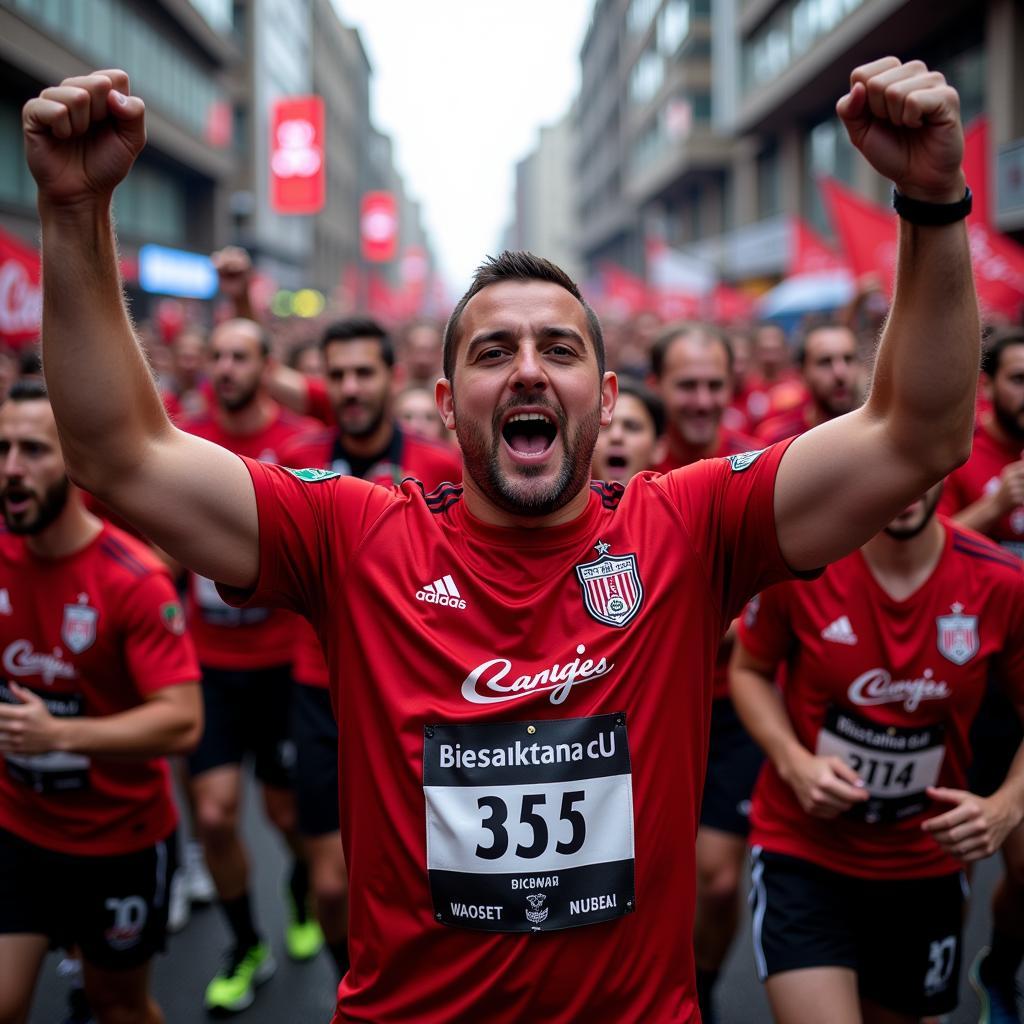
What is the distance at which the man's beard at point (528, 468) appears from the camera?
2096 millimetres

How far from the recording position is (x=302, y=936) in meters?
4.67

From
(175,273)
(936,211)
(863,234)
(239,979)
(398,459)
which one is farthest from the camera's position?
(175,273)

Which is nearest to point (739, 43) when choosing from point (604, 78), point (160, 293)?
point (160, 293)

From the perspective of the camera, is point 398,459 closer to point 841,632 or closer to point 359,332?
point 359,332

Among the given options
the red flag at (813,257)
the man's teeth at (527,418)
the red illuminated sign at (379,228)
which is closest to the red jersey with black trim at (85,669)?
the man's teeth at (527,418)

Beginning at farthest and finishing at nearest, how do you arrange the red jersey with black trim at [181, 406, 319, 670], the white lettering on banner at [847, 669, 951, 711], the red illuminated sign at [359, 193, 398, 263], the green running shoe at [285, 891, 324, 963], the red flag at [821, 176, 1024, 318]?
the red illuminated sign at [359, 193, 398, 263], the red flag at [821, 176, 1024, 318], the red jersey with black trim at [181, 406, 319, 670], the green running shoe at [285, 891, 324, 963], the white lettering on banner at [847, 669, 951, 711]

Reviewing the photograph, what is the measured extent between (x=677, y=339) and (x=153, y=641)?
266cm

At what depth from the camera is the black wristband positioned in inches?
67.1

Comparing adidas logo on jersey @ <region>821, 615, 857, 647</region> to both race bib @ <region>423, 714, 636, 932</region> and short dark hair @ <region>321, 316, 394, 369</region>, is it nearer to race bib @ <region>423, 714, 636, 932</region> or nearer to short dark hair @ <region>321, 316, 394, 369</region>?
race bib @ <region>423, 714, 636, 932</region>

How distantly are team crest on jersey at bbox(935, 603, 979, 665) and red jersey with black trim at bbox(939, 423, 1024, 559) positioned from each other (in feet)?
5.69

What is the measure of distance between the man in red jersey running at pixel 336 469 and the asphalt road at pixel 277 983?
0.28 meters

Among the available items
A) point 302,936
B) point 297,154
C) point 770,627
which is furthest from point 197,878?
point 297,154

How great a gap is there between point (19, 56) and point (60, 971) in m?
18.0

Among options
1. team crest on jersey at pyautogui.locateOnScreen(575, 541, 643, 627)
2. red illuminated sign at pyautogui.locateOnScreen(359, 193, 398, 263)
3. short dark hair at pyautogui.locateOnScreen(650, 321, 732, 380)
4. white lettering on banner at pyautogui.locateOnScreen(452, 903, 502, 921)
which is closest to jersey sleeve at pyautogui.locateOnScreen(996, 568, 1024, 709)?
team crest on jersey at pyautogui.locateOnScreen(575, 541, 643, 627)
